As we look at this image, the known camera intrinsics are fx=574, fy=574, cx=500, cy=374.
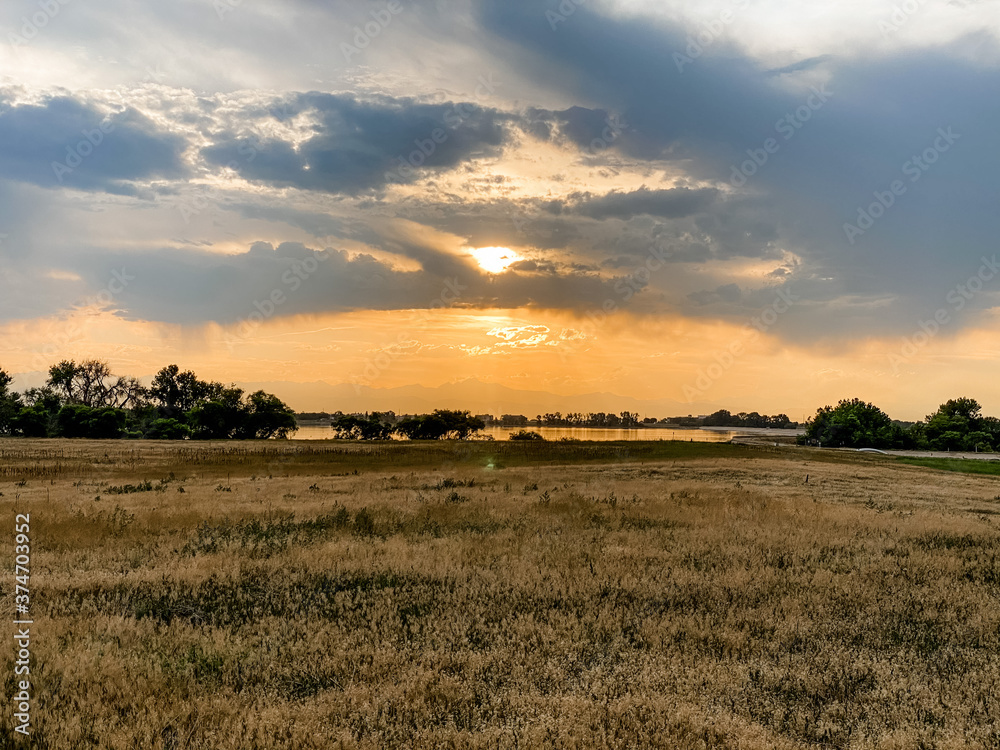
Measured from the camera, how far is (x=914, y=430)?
472ft

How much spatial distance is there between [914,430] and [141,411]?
206 meters

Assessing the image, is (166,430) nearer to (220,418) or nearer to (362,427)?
(220,418)

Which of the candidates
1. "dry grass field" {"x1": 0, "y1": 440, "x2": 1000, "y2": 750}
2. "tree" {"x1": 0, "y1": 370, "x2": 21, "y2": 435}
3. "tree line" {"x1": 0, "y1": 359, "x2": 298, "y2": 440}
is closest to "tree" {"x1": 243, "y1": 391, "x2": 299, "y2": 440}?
"tree line" {"x1": 0, "y1": 359, "x2": 298, "y2": 440}

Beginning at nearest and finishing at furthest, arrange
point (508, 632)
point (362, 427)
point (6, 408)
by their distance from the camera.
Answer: point (508, 632)
point (6, 408)
point (362, 427)

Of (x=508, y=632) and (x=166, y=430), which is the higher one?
(x=508, y=632)

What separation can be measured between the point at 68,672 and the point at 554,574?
28.5 ft

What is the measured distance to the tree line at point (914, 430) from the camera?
420ft

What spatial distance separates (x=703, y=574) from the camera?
1308 cm

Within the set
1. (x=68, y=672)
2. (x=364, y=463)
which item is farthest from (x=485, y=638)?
(x=364, y=463)

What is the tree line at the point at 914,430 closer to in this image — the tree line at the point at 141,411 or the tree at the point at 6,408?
the tree line at the point at 141,411

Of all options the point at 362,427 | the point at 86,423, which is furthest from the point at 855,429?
the point at 86,423

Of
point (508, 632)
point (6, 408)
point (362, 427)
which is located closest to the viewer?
point (508, 632)

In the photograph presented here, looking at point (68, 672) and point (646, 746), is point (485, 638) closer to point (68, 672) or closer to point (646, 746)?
point (646, 746)

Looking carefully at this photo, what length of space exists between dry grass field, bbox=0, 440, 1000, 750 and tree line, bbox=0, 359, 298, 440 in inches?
5164
